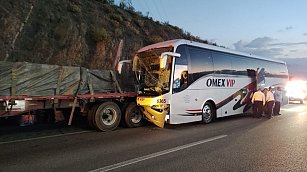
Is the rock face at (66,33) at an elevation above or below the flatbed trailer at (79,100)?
above

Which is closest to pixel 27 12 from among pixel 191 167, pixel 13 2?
pixel 13 2

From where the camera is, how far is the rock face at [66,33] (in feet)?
65.1

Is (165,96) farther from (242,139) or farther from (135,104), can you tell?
(242,139)

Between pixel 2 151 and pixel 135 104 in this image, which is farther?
pixel 135 104

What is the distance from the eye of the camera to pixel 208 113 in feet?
46.8

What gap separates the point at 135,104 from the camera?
12688mm

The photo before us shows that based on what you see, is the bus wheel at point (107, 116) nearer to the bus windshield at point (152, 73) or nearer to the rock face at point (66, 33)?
the bus windshield at point (152, 73)

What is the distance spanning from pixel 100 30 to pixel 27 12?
4.89m

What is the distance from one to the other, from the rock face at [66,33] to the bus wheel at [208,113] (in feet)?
33.6

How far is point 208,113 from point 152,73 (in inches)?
120

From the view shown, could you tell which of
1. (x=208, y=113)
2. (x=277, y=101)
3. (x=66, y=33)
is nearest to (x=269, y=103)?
(x=277, y=101)

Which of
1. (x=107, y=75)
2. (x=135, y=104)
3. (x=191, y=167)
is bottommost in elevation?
(x=191, y=167)

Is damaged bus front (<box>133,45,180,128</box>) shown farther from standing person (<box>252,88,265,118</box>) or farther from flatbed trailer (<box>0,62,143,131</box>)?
standing person (<box>252,88,265,118</box>)

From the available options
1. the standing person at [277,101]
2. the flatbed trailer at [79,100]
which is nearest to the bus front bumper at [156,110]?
the flatbed trailer at [79,100]
